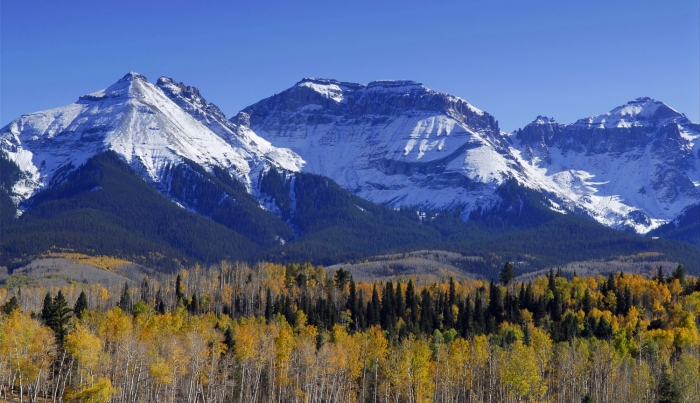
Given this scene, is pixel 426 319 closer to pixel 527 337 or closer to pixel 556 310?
pixel 527 337

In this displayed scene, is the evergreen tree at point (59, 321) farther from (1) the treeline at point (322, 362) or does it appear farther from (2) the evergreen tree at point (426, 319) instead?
(2) the evergreen tree at point (426, 319)

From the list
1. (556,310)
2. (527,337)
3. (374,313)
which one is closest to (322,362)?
(527,337)

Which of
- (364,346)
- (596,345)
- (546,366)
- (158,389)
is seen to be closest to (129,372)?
(158,389)

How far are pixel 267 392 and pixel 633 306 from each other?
86.4m

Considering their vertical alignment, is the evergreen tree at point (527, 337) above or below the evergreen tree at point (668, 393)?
above

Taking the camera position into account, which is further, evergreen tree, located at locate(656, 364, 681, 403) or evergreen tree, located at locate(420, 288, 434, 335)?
evergreen tree, located at locate(420, 288, 434, 335)

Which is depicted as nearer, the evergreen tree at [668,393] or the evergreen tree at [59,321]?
the evergreen tree at [668,393]

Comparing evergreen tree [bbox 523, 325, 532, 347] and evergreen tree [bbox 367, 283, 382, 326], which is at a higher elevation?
evergreen tree [bbox 367, 283, 382, 326]

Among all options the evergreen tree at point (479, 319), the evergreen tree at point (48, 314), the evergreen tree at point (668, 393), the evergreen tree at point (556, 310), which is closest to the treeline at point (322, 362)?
the evergreen tree at point (668, 393)

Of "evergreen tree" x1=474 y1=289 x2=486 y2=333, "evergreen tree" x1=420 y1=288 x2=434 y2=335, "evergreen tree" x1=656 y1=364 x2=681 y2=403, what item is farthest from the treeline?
"evergreen tree" x1=420 y1=288 x2=434 y2=335

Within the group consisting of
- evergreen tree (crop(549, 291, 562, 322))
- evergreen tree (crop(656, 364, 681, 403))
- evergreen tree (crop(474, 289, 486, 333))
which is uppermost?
evergreen tree (crop(549, 291, 562, 322))

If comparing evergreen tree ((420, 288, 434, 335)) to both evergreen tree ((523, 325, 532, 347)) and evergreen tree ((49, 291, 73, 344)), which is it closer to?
evergreen tree ((523, 325, 532, 347))

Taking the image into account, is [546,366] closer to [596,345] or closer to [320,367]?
[596,345]

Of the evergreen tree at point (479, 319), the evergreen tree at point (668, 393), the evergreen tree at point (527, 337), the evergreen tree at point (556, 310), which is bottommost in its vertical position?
the evergreen tree at point (668, 393)
